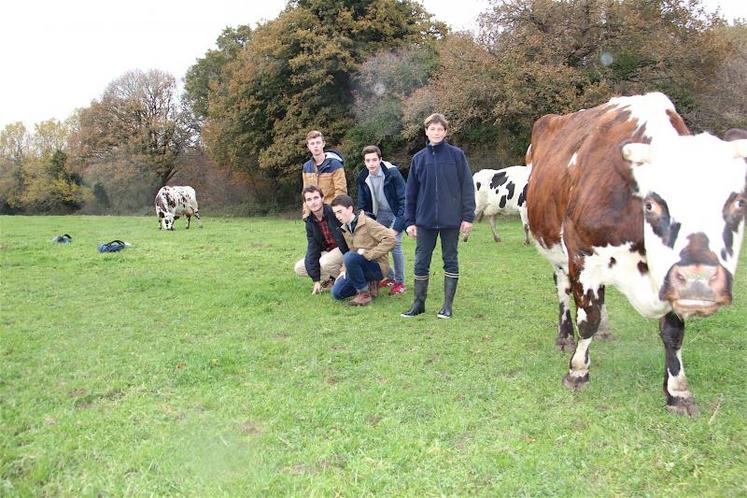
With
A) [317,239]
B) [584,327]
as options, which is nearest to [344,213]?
[317,239]

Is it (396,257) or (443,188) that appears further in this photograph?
(396,257)

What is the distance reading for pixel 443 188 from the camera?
582cm

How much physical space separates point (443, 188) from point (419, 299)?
135 cm

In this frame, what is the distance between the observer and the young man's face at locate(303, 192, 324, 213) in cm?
679

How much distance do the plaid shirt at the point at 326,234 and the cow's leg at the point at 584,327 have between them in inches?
148

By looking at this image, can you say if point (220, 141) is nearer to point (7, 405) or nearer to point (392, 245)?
point (392, 245)

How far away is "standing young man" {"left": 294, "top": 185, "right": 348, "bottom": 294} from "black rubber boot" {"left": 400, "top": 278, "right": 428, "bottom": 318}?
1.28m

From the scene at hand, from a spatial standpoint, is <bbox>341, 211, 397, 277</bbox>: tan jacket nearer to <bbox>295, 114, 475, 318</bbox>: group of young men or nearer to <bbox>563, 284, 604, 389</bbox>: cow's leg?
<bbox>295, 114, 475, 318</bbox>: group of young men

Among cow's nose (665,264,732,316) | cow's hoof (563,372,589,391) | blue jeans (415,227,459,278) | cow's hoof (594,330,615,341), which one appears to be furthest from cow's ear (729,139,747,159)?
blue jeans (415,227,459,278)

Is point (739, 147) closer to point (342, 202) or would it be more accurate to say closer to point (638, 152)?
point (638, 152)

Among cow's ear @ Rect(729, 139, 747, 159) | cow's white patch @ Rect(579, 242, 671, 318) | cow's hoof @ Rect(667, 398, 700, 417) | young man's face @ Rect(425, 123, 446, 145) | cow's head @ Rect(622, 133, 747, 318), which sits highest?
young man's face @ Rect(425, 123, 446, 145)

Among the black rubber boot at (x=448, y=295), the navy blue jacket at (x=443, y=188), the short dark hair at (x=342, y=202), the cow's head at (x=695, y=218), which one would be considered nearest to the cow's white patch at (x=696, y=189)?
the cow's head at (x=695, y=218)

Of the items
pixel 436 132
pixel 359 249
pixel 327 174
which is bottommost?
pixel 359 249

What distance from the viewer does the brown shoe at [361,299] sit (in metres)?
6.78
